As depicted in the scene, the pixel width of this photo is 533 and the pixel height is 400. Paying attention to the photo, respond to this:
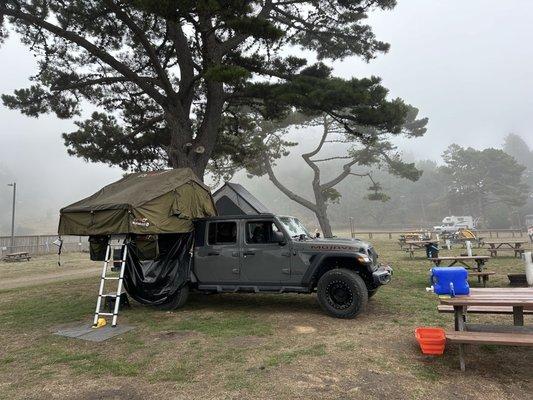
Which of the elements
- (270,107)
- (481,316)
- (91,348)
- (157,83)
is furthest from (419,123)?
(91,348)

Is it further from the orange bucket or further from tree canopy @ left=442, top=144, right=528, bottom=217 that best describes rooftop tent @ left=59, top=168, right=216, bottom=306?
tree canopy @ left=442, top=144, right=528, bottom=217

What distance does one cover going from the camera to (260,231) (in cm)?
784

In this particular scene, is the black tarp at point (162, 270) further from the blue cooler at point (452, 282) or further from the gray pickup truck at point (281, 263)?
the blue cooler at point (452, 282)

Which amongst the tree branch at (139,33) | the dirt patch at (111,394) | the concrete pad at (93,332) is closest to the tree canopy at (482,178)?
the tree branch at (139,33)

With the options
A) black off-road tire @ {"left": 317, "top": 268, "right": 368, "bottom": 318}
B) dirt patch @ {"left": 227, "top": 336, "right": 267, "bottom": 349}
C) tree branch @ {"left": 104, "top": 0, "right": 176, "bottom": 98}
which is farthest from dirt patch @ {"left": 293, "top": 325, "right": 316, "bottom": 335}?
tree branch @ {"left": 104, "top": 0, "right": 176, "bottom": 98}

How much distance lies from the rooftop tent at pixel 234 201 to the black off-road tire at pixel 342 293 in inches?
124

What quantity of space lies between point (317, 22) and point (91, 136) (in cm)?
1040

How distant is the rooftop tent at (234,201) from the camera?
A: 382 inches

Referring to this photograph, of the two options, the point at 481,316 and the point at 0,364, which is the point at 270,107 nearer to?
the point at 481,316

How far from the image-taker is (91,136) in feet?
52.7

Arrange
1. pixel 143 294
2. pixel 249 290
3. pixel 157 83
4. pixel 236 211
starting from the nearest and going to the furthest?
pixel 249 290 → pixel 143 294 → pixel 236 211 → pixel 157 83

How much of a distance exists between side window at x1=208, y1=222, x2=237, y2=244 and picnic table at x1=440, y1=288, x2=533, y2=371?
14.5ft

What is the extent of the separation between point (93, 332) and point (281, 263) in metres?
3.60

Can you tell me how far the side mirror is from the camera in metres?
7.51
